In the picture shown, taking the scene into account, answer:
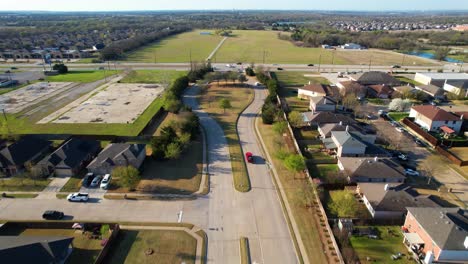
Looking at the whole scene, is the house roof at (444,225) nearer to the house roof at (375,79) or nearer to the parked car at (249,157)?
the parked car at (249,157)

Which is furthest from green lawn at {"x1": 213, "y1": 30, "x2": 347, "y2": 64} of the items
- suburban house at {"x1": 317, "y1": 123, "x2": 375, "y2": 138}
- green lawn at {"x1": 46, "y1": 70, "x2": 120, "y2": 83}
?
suburban house at {"x1": 317, "y1": 123, "x2": 375, "y2": 138}

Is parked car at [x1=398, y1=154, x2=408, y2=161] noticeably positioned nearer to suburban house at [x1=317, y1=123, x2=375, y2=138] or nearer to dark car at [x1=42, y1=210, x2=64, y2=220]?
suburban house at [x1=317, y1=123, x2=375, y2=138]

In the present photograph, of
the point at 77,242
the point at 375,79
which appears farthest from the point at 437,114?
the point at 77,242

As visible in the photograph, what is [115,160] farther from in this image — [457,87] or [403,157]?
[457,87]

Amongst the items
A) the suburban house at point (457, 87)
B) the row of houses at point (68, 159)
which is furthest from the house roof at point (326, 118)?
the suburban house at point (457, 87)

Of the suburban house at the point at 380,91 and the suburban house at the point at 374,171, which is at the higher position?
the suburban house at the point at 380,91

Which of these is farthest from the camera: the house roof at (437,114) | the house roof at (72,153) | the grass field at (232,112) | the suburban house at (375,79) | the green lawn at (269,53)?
the green lawn at (269,53)
